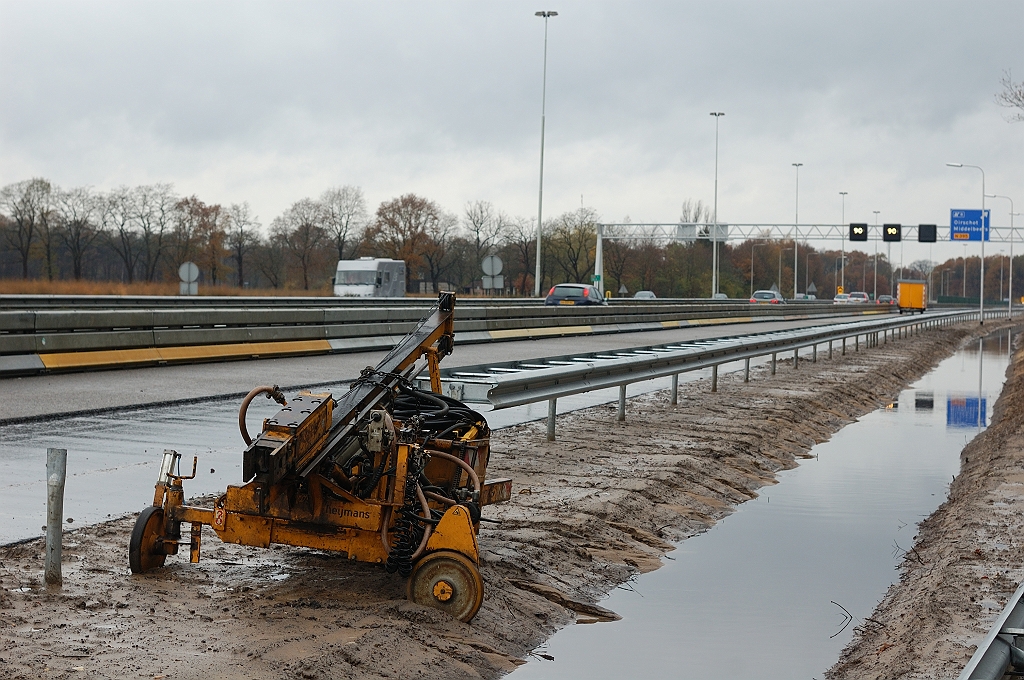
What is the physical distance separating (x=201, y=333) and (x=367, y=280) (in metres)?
42.0

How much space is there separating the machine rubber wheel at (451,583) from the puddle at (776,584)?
0.40 meters

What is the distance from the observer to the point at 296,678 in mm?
4918

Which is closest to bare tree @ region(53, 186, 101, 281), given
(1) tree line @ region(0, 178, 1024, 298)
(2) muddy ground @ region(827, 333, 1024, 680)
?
(1) tree line @ region(0, 178, 1024, 298)

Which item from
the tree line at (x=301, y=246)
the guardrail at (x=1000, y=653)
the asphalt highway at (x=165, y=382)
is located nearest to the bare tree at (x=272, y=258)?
the tree line at (x=301, y=246)

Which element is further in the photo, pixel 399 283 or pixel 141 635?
pixel 399 283

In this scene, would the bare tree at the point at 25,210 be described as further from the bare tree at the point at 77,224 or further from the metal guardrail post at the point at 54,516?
the metal guardrail post at the point at 54,516

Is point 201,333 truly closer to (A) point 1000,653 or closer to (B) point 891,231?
(A) point 1000,653

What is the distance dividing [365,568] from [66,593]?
1609mm

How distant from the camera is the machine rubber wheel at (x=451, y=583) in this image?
19.2ft

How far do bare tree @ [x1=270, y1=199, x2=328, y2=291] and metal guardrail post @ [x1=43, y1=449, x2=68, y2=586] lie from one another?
309ft

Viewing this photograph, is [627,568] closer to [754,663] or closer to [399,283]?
[754,663]

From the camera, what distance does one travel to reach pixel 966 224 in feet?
274

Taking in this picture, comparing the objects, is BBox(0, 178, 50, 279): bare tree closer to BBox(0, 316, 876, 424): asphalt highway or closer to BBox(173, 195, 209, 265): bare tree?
BBox(173, 195, 209, 265): bare tree

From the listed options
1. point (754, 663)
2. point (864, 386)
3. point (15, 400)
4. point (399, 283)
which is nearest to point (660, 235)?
point (399, 283)
